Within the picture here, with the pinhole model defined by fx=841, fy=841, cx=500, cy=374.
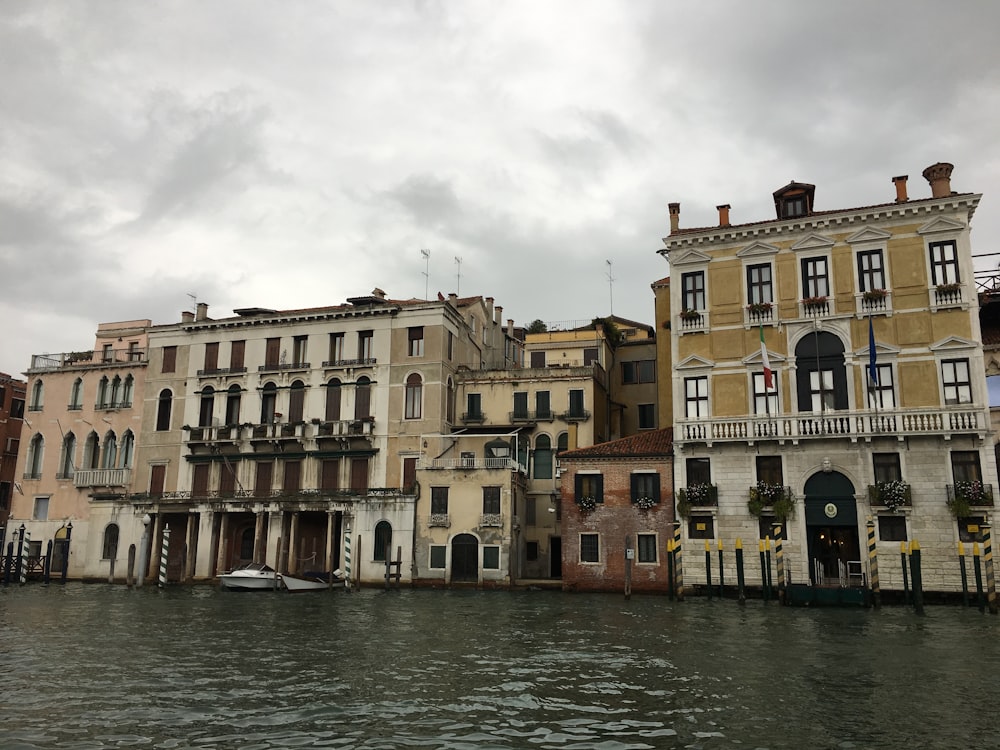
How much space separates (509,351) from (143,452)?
23.8m

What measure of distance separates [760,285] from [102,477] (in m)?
37.4

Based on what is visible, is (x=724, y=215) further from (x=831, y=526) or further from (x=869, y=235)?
(x=831, y=526)

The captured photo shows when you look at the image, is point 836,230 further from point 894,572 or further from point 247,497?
point 247,497

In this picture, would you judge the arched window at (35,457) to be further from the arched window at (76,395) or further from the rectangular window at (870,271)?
the rectangular window at (870,271)

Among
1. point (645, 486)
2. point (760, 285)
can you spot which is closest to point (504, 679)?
point (645, 486)

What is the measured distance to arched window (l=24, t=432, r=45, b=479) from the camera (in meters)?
50.3

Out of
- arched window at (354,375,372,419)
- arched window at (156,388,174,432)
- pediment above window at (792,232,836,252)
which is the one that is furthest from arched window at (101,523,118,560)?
pediment above window at (792,232,836,252)

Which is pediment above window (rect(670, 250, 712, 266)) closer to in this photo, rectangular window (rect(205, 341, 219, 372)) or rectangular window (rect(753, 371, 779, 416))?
rectangular window (rect(753, 371, 779, 416))

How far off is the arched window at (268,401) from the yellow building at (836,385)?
2273cm

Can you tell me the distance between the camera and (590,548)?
116 feet

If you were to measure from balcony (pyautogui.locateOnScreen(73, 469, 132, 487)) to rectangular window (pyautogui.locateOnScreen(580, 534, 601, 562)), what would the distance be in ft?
90.3

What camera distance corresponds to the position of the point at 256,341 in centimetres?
4741

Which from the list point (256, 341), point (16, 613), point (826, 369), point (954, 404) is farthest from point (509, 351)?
point (16, 613)

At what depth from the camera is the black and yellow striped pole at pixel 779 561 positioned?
2936 centimetres
